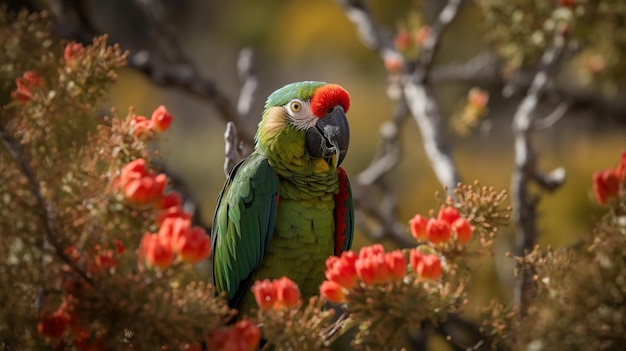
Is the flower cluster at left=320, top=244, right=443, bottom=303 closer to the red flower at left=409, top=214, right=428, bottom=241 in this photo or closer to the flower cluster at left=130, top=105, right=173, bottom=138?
the red flower at left=409, top=214, right=428, bottom=241

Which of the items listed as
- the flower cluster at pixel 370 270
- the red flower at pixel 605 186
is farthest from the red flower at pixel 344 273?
the red flower at pixel 605 186

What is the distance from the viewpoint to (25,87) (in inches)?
57.5

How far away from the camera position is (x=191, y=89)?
11.0ft

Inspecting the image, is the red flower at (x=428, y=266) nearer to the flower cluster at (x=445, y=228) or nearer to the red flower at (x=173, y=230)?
the flower cluster at (x=445, y=228)

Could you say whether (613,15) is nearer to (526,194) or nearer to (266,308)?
(526,194)

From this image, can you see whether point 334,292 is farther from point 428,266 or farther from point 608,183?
point 608,183

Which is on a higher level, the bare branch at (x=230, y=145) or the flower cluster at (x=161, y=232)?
the bare branch at (x=230, y=145)

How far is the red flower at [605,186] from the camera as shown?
5.12 feet

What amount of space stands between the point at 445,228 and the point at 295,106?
958 mm

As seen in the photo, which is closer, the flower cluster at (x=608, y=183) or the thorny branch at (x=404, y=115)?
the flower cluster at (x=608, y=183)

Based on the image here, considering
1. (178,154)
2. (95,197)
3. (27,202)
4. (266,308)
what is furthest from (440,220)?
(178,154)

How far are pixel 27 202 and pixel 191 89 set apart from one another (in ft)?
7.16

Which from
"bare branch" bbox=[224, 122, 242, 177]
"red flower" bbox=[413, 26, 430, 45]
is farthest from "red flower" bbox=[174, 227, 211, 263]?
"red flower" bbox=[413, 26, 430, 45]

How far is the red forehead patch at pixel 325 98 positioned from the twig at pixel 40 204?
1144 mm
